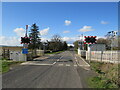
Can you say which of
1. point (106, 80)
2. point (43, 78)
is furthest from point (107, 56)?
point (43, 78)

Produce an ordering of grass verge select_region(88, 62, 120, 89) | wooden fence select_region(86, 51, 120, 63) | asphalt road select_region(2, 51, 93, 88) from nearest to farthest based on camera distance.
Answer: asphalt road select_region(2, 51, 93, 88) < grass verge select_region(88, 62, 120, 89) < wooden fence select_region(86, 51, 120, 63)

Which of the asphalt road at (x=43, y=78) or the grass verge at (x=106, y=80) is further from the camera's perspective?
the grass verge at (x=106, y=80)

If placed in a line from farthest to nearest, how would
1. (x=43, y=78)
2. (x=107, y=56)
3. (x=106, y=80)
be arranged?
1. (x=107, y=56)
2. (x=43, y=78)
3. (x=106, y=80)

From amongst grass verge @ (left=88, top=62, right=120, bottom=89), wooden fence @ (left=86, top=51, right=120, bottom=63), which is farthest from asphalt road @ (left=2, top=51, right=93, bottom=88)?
wooden fence @ (left=86, top=51, right=120, bottom=63)

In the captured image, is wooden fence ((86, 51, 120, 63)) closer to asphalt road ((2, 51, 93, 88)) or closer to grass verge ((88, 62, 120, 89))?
asphalt road ((2, 51, 93, 88))

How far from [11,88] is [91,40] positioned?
45.1 feet

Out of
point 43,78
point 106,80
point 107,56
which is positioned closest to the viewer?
point 106,80

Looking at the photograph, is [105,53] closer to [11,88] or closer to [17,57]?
[17,57]

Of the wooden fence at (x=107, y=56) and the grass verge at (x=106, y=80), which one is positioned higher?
the wooden fence at (x=107, y=56)

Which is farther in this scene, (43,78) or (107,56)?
(107,56)

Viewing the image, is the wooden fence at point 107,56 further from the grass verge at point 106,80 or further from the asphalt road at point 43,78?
the grass verge at point 106,80

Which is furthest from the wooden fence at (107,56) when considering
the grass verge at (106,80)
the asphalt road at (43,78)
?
the grass verge at (106,80)

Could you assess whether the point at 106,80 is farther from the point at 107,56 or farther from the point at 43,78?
the point at 107,56

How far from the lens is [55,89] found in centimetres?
605
